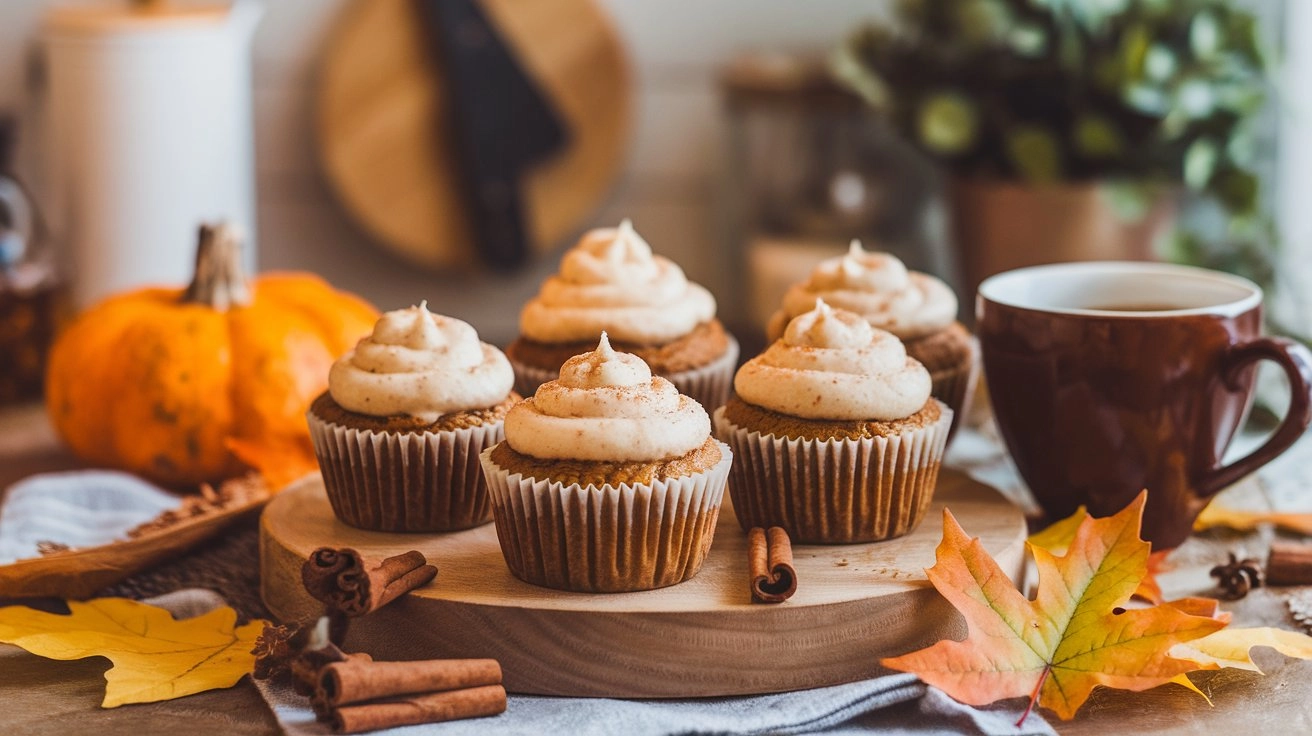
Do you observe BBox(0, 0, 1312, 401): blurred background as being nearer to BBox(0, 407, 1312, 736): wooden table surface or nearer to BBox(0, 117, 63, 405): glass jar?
BBox(0, 117, 63, 405): glass jar

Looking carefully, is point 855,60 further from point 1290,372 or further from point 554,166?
point 1290,372

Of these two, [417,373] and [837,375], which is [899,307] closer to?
[837,375]

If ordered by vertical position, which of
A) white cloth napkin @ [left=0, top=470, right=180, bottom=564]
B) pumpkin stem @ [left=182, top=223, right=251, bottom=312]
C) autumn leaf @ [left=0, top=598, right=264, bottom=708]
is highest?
pumpkin stem @ [left=182, top=223, right=251, bottom=312]

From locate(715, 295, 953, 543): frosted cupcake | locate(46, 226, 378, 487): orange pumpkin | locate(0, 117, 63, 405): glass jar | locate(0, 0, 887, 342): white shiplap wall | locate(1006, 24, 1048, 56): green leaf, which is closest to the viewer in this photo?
locate(715, 295, 953, 543): frosted cupcake

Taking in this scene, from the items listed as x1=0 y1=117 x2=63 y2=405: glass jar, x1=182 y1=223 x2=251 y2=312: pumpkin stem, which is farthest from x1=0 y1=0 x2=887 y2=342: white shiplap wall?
x1=182 y1=223 x2=251 y2=312: pumpkin stem

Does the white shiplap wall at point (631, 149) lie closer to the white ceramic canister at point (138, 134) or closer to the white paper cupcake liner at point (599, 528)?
the white ceramic canister at point (138, 134)

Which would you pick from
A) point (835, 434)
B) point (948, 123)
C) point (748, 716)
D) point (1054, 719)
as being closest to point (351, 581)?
point (748, 716)
